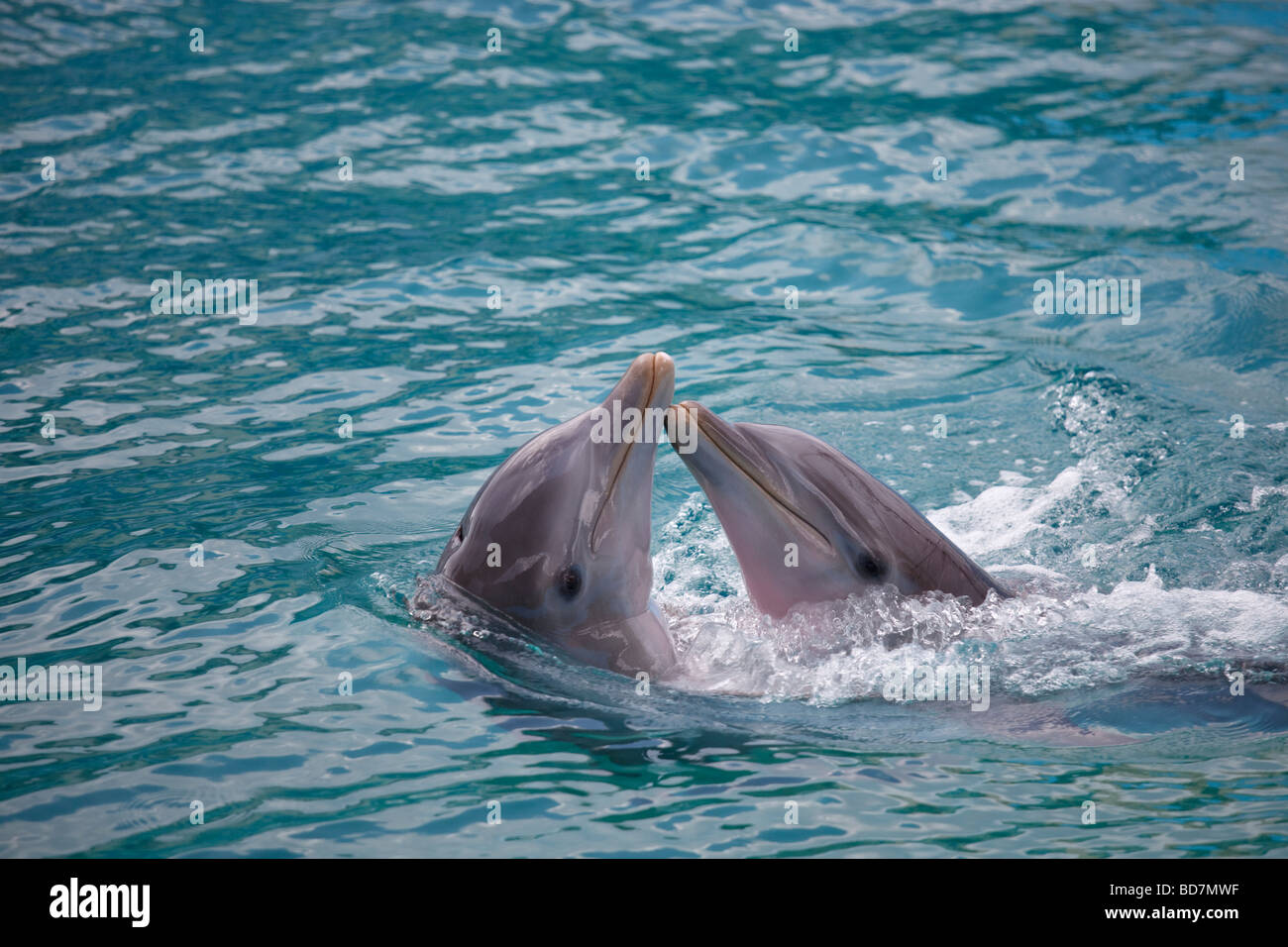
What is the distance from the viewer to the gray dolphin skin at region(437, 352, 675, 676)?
4.51 meters

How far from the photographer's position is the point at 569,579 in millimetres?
4555

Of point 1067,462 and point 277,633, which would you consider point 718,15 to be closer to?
point 1067,462

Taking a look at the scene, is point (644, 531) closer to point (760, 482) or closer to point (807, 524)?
point (760, 482)

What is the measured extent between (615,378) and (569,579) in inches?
158

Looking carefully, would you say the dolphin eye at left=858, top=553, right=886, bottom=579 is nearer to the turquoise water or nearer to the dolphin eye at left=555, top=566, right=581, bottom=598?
the turquoise water

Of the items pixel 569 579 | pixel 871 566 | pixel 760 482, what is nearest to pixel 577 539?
pixel 569 579

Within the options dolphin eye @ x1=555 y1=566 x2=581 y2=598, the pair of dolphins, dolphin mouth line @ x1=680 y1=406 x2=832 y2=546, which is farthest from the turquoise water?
dolphin mouth line @ x1=680 y1=406 x2=832 y2=546

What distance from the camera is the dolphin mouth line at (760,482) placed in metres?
4.57

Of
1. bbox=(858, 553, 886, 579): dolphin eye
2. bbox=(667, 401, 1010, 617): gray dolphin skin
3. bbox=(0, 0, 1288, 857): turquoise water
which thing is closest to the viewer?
bbox=(0, 0, 1288, 857): turquoise water

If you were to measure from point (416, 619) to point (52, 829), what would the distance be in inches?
60.5

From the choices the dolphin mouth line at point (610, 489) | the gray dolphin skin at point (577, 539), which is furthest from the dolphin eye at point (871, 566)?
the dolphin mouth line at point (610, 489)

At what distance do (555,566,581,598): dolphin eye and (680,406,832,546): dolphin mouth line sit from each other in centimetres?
68

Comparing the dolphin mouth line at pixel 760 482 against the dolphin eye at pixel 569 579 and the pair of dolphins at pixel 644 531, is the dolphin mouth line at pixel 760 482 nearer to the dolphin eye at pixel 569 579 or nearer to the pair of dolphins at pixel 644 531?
the pair of dolphins at pixel 644 531

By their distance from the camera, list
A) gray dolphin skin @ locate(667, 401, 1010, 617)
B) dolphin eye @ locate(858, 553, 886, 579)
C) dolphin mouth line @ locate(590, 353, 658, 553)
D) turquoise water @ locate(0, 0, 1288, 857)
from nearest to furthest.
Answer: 1. turquoise water @ locate(0, 0, 1288, 857)
2. dolphin mouth line @ locate(590, 353, 658, 553)
3. gray dolphin skin @ locate(667, 401, 1010, 617)
4. dolphin eye @ locate(858, 553, 886, 579)
